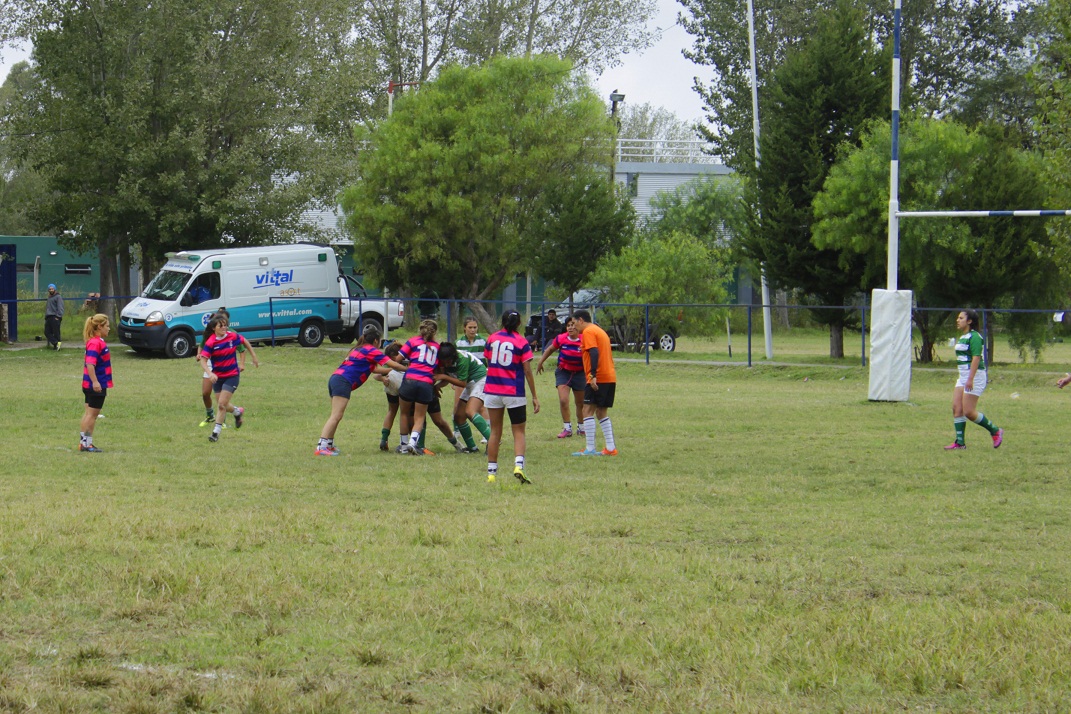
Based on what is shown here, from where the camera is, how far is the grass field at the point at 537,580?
17.0ft

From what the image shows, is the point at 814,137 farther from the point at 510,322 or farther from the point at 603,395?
the point at 510,322

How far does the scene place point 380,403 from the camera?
21.2 m

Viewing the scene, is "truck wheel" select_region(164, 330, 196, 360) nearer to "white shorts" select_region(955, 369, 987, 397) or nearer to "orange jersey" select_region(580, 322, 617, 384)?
A: "orange jersey" select_region(580, 322, 617, 384)

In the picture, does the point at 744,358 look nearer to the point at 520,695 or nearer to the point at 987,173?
the point at 987,173

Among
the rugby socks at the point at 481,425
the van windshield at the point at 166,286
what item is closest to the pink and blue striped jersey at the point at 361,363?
the rugby socks at the point at 481,425

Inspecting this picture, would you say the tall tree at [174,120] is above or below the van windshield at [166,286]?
above

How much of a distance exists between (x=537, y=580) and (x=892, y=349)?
16.0 meters

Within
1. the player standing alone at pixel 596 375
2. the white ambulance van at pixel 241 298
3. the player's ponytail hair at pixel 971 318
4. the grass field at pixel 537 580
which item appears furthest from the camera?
the white ambulance van at pixel 241 298

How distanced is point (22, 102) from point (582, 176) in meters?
17.4

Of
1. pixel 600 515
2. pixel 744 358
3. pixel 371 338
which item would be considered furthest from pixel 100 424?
pixel 744 358

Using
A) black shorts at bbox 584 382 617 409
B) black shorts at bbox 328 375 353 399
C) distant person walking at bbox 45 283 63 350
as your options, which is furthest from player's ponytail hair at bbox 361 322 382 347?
distant person walking at bbox 45 283 63 350

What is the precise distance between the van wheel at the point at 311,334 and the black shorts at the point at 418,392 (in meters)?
22.6

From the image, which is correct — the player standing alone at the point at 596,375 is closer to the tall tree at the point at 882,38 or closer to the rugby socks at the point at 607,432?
the rugby socks at the point at 607,432

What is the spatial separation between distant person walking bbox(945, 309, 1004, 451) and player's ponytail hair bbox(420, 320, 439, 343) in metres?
6.19
